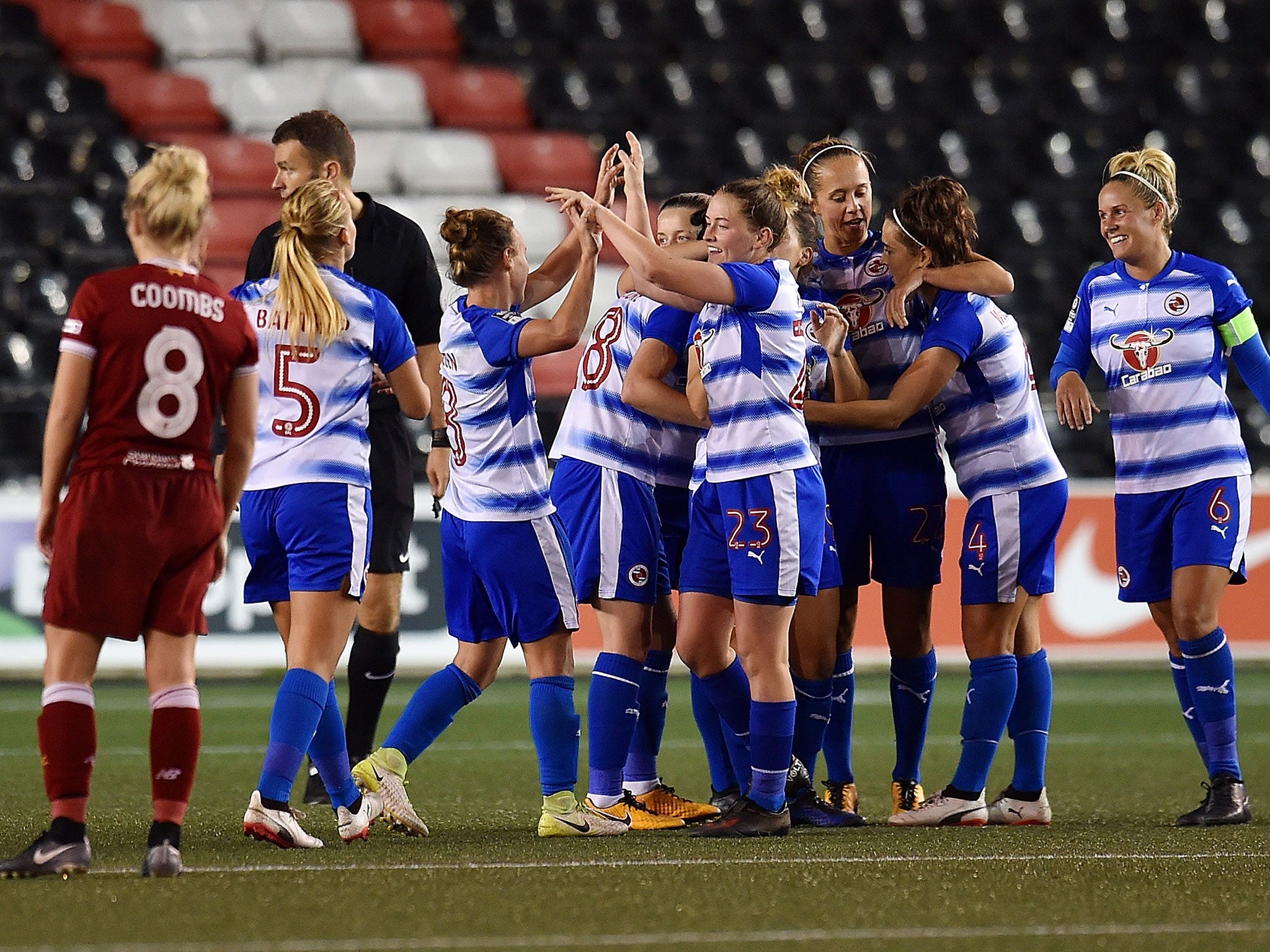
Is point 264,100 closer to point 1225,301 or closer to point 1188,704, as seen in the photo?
point 1225,301

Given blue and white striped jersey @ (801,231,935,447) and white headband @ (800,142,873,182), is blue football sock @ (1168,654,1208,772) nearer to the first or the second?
blue and white striped jersey @ (801,231,935,447)

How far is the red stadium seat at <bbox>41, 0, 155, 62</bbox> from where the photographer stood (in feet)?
42.5

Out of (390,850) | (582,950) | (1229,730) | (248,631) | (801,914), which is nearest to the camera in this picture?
(582,950)

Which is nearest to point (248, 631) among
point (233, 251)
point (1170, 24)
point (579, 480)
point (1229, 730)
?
point (233, 251)

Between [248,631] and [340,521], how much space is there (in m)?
4.90

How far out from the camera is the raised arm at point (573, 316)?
14.3 ft

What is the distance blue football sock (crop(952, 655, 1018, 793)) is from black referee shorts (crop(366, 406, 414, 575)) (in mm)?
1839

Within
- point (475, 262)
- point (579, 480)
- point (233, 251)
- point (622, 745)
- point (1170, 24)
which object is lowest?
point (622, 745)

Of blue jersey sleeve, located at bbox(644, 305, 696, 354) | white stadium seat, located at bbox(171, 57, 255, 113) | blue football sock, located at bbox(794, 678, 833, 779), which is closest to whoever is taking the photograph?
blue jersey sleeve, located at bbox(644, 305, 696, 354)

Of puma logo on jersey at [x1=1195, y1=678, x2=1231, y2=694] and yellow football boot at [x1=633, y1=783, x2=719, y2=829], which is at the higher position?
puma logo on jersey at [x1=1195, y1=678, x2=1231, y2=694]

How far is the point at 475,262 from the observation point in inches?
180

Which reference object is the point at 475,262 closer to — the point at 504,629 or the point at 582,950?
the point at 504,629

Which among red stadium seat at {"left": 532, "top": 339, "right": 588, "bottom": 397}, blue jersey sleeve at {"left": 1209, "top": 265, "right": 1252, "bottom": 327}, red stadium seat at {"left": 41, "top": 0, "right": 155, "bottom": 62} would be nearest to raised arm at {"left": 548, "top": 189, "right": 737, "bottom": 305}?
blue jersey sleeve at {"left": 1209, "top": 265, "right": 1252, "bottom": 327}

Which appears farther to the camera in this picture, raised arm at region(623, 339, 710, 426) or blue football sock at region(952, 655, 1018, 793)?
blue football sock at region(952, 655, 1018, 793)
